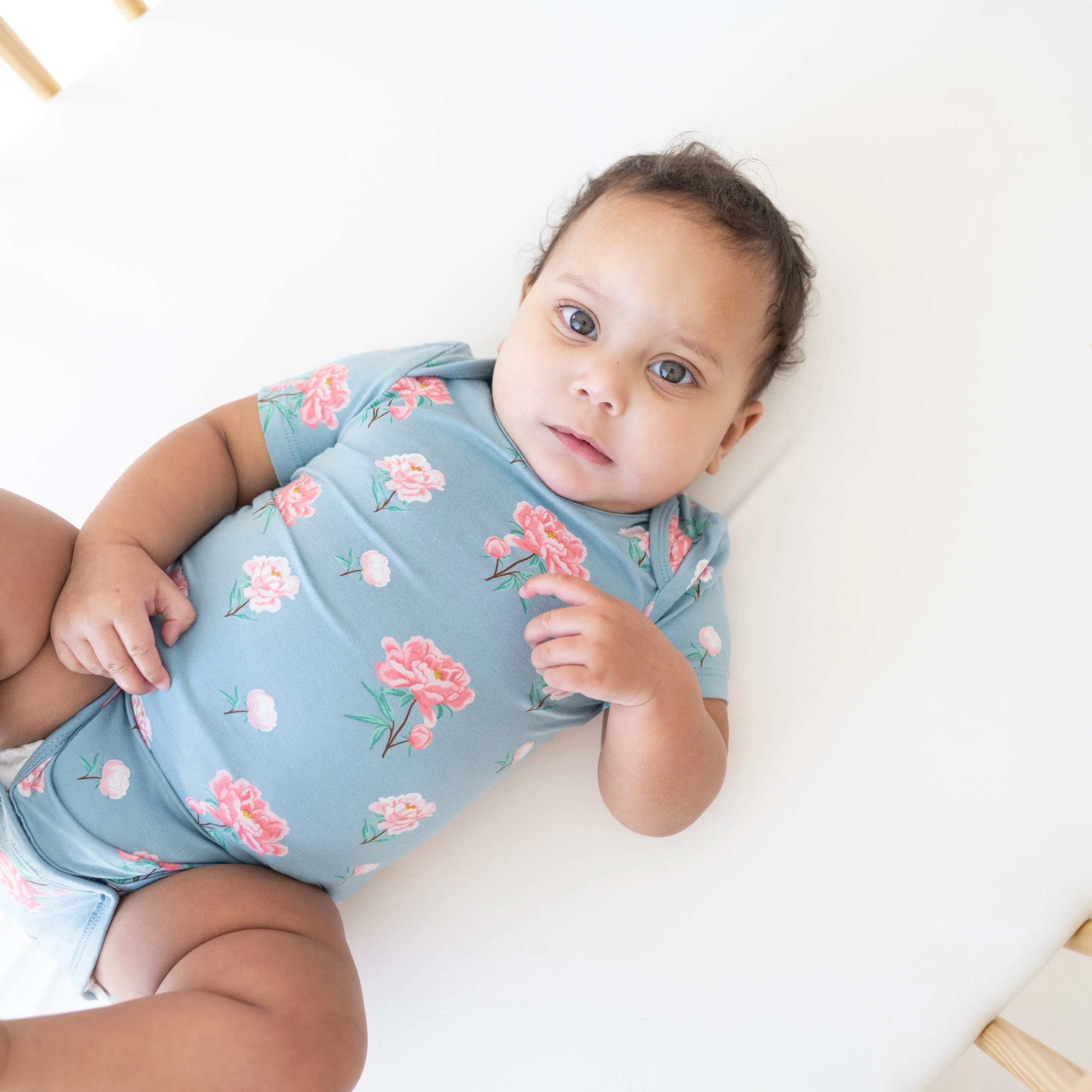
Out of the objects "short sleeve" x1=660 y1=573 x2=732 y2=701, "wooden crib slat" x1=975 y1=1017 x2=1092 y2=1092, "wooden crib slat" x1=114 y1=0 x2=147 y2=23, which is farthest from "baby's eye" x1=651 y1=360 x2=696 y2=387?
"wooden crib slat" x1=114 y1=0 x2=147 y2=23

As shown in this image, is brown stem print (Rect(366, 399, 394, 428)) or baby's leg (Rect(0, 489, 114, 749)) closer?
baby's leg (Rect(0, 489, 114, 749))

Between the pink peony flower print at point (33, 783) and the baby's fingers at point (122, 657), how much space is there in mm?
112

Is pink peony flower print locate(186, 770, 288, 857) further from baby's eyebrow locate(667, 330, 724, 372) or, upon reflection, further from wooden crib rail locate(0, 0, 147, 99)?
wooden crib rail locate(0, 0, 147, 99)

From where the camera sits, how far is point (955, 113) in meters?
1.16

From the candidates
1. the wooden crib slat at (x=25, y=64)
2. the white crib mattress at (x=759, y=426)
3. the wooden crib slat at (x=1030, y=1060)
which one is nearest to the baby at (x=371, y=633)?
the white crib mattress at (x=759, y=426)

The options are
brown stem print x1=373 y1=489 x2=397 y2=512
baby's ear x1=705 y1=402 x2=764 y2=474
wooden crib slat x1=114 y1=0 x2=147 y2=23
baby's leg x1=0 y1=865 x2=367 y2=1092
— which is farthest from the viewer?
wooden crib slat x1=114 y1=0 x2=147 y2=23

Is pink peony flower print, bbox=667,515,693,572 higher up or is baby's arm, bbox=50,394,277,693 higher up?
baby's arm, bbox=50,394,277,693

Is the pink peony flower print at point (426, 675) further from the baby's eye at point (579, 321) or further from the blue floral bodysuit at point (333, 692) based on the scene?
the baby's eye at point (579, 321)

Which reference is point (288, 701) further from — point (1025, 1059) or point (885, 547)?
point (1025, 1059)

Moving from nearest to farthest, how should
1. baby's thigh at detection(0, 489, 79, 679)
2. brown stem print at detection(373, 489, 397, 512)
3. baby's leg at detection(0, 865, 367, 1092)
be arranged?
baby's leg at detection(0, 865, 367, 1092), baby's thigh at detection(0, 489, 79, 679), brown stem print at detection(373, 489, 397, 512)

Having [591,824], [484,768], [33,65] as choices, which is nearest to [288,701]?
[484,768]

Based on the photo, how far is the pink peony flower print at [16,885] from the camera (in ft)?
2.76

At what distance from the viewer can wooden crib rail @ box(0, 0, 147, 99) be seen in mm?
1122

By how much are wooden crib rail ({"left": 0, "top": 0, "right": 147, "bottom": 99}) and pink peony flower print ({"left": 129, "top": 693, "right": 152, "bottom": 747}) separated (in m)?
0.88
